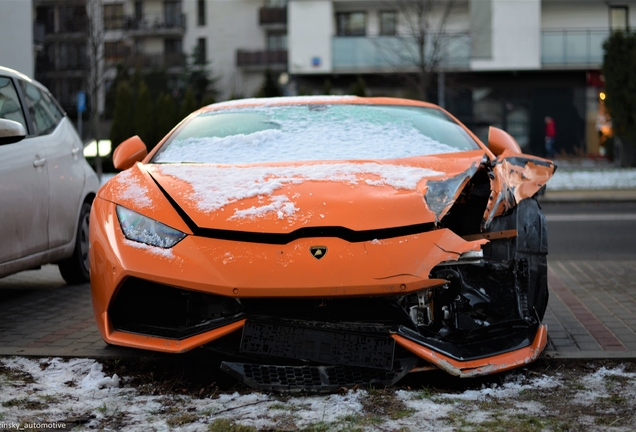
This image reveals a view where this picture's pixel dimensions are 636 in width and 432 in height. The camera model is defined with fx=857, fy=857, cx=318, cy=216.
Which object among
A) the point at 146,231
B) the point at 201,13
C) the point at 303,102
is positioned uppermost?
the point at 201,13

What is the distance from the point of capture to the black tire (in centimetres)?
659

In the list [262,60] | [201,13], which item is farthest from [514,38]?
[201,13]

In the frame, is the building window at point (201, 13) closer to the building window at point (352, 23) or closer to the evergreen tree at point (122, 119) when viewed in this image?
the building window at point (352, 23)

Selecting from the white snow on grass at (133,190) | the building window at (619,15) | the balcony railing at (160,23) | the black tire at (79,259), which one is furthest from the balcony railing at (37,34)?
the white snow on grass at (133,190)

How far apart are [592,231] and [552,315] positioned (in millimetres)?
5706

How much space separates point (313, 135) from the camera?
190 inches

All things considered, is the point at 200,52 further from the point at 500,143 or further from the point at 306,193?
the point at 306,193

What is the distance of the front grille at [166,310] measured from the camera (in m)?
3.56

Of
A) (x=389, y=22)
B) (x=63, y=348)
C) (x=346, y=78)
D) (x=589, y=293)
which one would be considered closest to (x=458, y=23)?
(x=389, y=22)

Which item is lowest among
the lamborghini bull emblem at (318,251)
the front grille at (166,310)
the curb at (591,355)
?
the curb at (591,355)

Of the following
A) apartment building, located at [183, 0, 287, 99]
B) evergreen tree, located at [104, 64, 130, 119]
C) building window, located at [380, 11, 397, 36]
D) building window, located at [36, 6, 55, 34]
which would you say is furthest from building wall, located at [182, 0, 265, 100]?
building window, located at [380, 11, 397, 36]

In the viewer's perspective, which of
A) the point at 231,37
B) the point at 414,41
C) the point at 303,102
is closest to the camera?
the point at 303,102

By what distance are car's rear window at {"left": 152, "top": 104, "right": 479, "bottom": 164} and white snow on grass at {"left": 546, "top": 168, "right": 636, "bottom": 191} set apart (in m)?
12.9

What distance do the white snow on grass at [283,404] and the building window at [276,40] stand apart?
54.6 m
